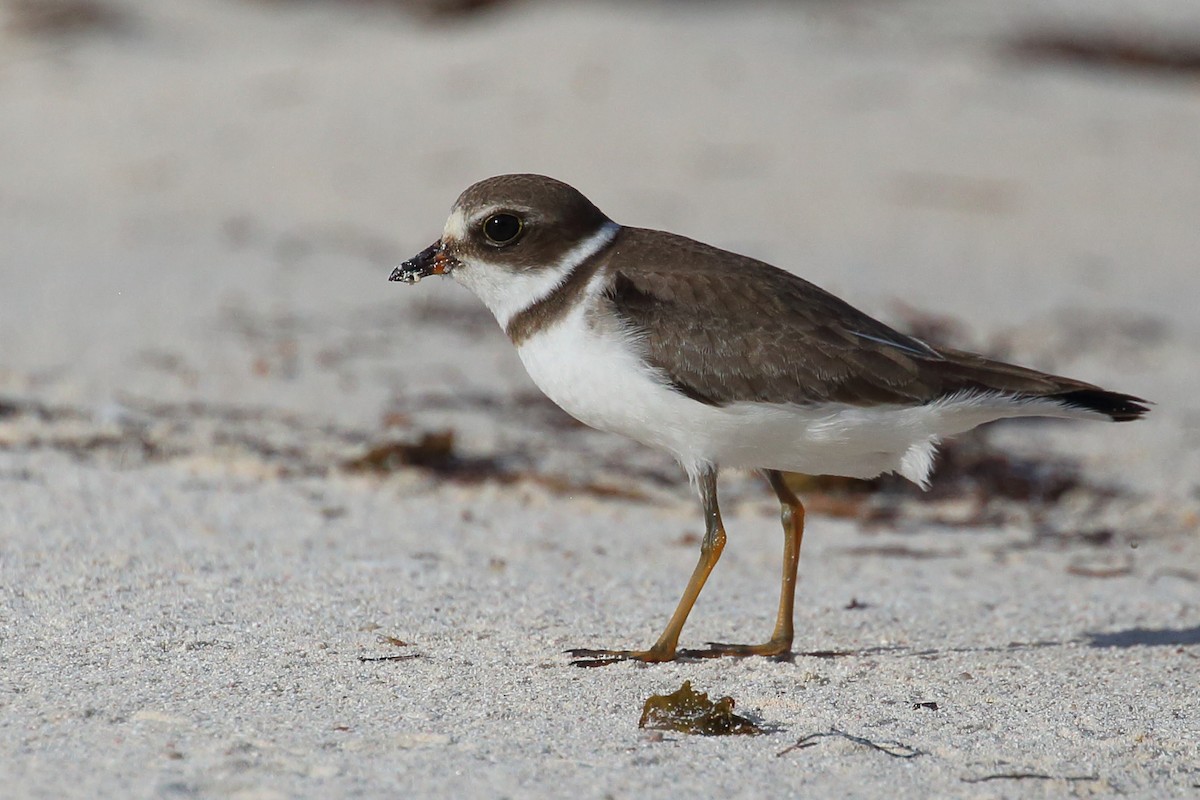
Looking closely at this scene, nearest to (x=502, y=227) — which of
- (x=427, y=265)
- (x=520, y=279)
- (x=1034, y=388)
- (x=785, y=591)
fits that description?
(x=520, y=279)

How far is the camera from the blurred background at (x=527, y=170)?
8.05 m

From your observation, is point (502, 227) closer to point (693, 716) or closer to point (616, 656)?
point (616, 656)

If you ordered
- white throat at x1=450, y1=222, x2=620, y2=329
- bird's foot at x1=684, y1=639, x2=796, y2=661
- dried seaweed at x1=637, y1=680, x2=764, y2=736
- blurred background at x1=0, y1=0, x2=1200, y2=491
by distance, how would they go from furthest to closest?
blurred background at x1=0, y1=0, x2=1200, y2=491 < white throat at x1=450, y1=222, x2=620, y2=329 < bird's foot at x1=684, y1=639, x2=796, y2=661 < dried seaweed at x1=637, y1=680, x2=764, y2=736

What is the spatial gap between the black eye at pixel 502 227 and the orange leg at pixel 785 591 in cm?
106

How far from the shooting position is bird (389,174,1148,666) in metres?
4.25

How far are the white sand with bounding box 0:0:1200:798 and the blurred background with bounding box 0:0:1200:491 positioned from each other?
0.04 meters

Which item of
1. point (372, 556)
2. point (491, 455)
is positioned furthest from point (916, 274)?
point (372, 556)

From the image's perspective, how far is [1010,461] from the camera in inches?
277

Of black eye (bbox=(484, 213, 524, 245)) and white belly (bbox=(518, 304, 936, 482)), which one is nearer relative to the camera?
white belly (bbox=(518, 304, 936, 482))

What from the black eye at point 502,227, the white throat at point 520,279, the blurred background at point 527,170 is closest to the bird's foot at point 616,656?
the white throat at point 520,279

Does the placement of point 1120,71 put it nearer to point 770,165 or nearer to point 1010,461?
point 770,165

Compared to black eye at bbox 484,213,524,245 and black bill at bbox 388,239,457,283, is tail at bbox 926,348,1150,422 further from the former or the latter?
black bill at bbox 388,239,457,283

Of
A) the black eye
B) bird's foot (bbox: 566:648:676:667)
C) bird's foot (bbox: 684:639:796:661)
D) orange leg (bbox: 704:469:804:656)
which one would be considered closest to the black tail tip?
orange leg (bbox: 704:469:804:656)

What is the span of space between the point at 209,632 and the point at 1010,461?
406cm
